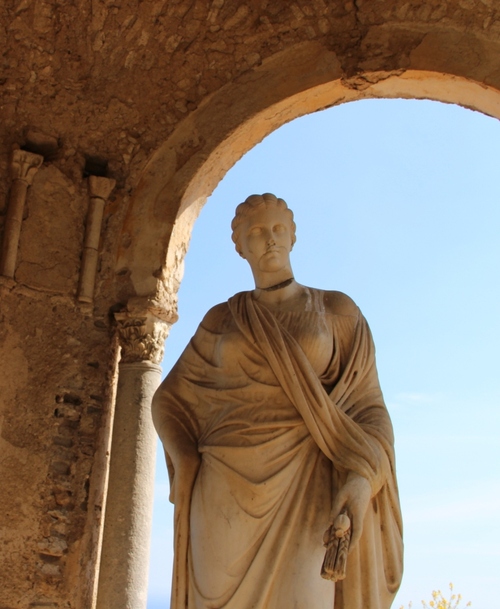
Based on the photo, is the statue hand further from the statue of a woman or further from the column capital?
the column capital

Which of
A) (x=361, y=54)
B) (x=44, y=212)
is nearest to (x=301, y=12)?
(x=361, y=54)

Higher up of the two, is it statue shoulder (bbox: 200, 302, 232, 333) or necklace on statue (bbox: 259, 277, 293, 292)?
necklace on statue (bbox: 259, 277, 293, 292)

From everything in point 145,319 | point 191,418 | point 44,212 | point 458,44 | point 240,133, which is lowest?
point 191,418

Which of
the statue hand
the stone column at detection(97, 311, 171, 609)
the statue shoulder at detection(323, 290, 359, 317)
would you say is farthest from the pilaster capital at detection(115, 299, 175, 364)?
the statue hand

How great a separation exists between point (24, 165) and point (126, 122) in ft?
2.35

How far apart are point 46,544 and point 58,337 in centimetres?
120

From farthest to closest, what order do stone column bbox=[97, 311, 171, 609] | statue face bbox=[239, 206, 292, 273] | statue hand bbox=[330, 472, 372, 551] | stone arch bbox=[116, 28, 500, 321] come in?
stone arch bbox=[116, 28, 500, 321]
stone column bbox=[97, 311, 171, 609]
statue face bbox=[239, 206, 292, 273]
statue hand bbox=[330, 472, 372, 551]

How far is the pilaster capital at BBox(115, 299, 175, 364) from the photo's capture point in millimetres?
5641

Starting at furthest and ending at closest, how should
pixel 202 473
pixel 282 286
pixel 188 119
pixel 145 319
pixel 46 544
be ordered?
pixel 188 119 → pixel 145 319 → pixel 46 544 → pixel 282 286 → pixel 202 473

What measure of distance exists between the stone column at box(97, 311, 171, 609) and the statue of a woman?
1331 mm

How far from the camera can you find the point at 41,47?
20.2 feet

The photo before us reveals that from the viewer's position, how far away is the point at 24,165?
19.4 ft

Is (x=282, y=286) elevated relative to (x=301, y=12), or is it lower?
lower

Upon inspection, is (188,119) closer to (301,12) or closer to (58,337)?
(301,12)
